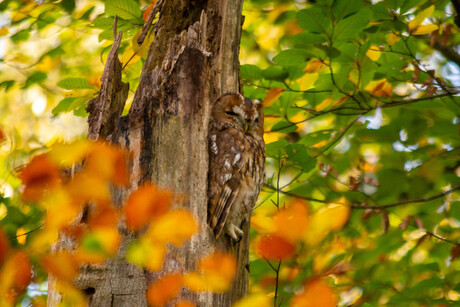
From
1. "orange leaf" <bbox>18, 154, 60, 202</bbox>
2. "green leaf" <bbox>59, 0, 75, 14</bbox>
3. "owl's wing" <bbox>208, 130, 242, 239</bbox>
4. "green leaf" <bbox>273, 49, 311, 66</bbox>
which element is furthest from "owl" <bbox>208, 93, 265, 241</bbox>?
"green leaf" <bbox>59, 0, 75, 14</bbox>

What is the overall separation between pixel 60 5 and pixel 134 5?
81 centimetres

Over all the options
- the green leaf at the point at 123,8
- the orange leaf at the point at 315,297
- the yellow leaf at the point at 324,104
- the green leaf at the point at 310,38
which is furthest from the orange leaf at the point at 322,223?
the green leaf at the point at 123,8

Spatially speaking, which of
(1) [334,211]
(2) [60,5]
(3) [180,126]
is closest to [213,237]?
(3) [180,126]

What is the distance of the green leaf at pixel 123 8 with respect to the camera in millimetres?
2749

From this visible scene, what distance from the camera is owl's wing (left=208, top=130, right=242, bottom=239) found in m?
2.04

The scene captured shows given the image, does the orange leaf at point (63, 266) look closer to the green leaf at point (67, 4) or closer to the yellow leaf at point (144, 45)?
the yellow leaf at point (144, 45)

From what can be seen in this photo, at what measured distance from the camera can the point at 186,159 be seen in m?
1.92

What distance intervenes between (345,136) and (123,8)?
1571 mm

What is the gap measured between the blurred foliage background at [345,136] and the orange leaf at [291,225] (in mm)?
21

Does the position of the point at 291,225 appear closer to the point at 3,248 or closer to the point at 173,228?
the point at 173,228

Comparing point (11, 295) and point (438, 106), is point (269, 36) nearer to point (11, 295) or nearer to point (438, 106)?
point (438, 106)

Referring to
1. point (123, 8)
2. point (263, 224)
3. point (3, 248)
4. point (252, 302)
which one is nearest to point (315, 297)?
point (252, 302)

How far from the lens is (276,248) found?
8.25ft

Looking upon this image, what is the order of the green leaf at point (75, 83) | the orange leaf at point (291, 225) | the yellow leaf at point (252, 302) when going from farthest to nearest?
the green leaf at point (75, 83) → the orange leaf at point (291, 225) → the yellow leaf at point (252, 302)
